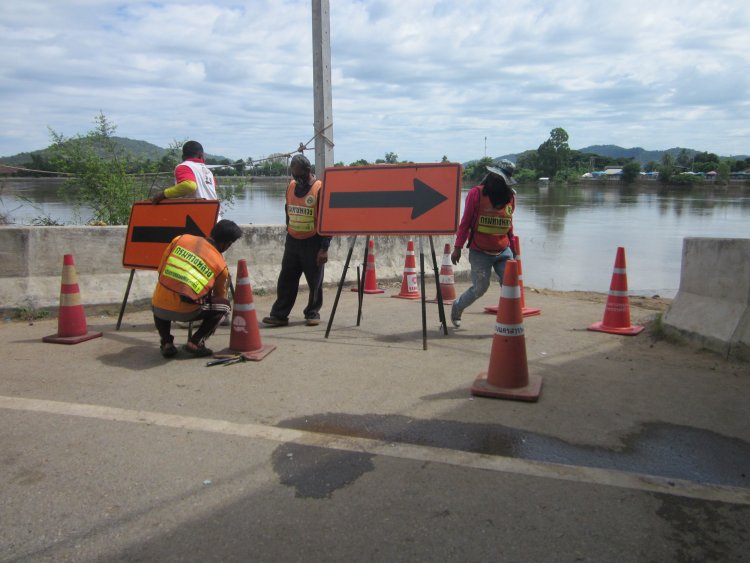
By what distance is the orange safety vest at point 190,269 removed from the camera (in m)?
4.80

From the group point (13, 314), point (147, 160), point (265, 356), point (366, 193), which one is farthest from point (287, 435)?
point (147, 160)

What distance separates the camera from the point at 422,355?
532 cm

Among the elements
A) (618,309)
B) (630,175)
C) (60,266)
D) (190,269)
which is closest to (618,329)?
(618,309)

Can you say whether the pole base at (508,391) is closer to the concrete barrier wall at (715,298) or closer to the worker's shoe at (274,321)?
the concrete barrier wall at (715,298)

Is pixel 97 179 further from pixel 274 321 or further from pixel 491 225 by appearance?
pixel 491 225

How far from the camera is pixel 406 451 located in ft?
10.9

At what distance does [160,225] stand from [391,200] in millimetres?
2384

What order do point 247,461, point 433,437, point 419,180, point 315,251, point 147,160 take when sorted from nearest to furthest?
point 247,461, point 433,437, point 419,180, point 315,251, point 147,160

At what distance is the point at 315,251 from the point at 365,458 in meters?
3.51

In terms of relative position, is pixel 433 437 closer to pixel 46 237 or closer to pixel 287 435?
pixel 287 435

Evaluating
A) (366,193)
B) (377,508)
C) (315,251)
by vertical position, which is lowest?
(377,508)

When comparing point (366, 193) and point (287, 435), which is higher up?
point (366, 193)

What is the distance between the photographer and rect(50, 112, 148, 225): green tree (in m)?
9.58

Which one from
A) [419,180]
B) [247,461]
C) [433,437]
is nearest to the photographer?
[247,461]
